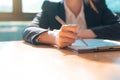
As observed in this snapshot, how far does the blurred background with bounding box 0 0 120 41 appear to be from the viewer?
6.82 feet

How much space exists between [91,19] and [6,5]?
2.50 feet

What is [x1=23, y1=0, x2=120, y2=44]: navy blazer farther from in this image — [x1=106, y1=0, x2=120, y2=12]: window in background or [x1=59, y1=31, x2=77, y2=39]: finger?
[x1=106, y1=0, x2=120, y2=12]: window in background

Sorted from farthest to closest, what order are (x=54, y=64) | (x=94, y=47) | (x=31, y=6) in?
(x=31, y=6), (x=94, y=47), (x=54, y=64)

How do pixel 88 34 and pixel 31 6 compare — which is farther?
pixel 31 6

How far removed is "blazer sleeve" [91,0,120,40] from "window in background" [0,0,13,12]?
2.46 feet

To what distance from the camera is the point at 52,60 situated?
3.03 feet

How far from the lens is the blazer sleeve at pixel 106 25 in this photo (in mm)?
1539

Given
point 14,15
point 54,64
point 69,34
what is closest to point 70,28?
point 69,34

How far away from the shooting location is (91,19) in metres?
1.74

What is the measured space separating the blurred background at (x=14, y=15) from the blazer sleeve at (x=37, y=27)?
1.53 feet

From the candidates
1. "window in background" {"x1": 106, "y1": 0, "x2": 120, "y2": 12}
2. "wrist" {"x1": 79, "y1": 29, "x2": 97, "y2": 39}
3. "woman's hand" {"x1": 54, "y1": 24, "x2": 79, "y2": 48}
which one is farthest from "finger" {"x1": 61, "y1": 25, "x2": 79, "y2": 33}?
"window in background" {"x1": 106, "y1": 0, "x2": 120, "y2": 12}

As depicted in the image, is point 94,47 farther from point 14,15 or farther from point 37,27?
point 14,15

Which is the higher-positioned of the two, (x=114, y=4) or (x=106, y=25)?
(x=114, y=4)

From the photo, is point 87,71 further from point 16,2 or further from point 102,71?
point 16,2
